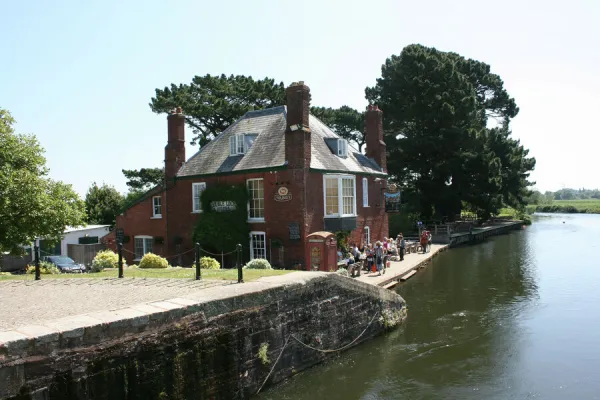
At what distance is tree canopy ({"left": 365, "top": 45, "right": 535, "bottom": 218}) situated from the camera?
4891 centimetres

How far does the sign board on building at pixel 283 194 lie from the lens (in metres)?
24.4

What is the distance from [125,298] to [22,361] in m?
3.57

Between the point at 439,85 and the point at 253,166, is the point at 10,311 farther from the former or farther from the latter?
the point at 439,85

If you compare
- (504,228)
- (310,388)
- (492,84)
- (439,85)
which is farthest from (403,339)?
(492,84)

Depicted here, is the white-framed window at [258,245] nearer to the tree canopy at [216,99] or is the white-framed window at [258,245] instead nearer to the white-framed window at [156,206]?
the white-framed window at [156,206]

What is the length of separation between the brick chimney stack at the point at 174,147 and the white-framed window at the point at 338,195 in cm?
960

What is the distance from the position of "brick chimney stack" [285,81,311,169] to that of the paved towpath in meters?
6.29

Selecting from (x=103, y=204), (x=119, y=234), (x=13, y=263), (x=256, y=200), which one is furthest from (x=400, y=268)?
(x=103, y=204)

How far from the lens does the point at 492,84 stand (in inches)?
2594

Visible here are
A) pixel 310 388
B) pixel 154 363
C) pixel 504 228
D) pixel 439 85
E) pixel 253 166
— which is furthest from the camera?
pixel 504 228

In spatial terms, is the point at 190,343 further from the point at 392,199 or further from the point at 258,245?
the point at 392,199

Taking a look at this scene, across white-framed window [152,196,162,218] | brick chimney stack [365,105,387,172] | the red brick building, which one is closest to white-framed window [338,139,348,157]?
the red brick building

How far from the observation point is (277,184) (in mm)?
24781

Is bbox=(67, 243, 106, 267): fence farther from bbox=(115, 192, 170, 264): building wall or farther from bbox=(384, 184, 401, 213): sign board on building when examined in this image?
bbox=(384, 184, 401, 213): sign board on building
